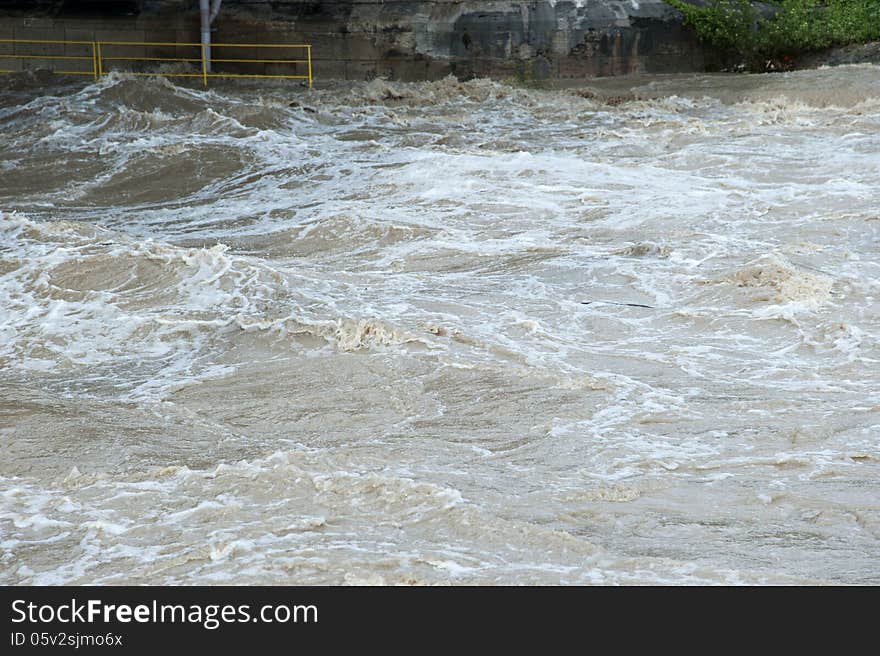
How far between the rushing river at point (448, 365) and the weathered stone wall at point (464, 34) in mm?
7396

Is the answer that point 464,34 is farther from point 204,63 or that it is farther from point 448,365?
point 448,365

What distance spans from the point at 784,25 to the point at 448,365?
1809 centimetres

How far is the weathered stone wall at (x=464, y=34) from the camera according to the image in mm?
22516

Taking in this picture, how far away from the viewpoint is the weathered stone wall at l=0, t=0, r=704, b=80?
886 inches

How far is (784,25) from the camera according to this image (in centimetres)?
2252

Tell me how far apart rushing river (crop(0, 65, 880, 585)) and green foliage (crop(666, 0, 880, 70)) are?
748 cm

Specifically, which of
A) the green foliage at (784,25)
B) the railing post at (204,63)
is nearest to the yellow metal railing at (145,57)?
the railing post at (204,63)

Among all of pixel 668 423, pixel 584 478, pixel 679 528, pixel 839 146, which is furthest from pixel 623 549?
pixel 839 146

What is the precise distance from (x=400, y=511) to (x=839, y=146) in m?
11.6

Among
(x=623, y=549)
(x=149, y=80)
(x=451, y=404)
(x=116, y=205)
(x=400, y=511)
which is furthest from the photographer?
(x=149, y=80)

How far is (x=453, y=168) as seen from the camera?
13.9 metres

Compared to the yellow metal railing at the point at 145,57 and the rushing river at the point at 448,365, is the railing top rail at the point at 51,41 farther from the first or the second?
the rushing river at the point at 448,365

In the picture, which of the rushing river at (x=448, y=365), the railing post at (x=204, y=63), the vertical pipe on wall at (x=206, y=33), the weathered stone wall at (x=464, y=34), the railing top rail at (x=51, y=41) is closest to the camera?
the rushing river at (x=448, y=365)

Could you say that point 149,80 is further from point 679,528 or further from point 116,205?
point 679,528
